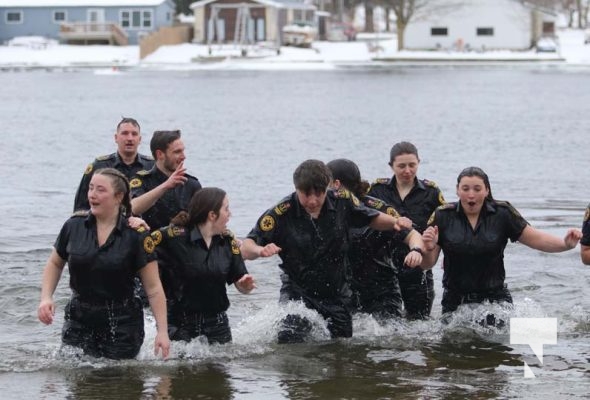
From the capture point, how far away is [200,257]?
33.1 ft

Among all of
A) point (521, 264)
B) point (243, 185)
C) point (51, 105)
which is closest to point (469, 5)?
point (51, 105)

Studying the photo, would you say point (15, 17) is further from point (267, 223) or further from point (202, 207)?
point (202, 207)

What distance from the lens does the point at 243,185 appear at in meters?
27.5

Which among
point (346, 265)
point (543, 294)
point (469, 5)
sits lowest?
point (543, 294)

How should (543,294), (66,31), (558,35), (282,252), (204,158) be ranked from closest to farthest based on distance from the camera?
1. (282,252)
2. (543,294)
3. (204,158)
4. (66,31)
5. (558,35)

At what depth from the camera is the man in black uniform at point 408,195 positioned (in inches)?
462

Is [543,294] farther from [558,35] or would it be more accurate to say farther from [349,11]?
[349,11]

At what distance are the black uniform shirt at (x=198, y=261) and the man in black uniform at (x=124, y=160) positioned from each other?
1.99 meters

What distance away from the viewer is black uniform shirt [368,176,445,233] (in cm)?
1198

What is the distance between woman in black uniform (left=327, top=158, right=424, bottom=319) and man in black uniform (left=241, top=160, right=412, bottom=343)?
0.46 metres

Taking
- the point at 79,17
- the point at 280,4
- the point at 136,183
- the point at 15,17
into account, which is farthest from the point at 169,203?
the point at 15,17

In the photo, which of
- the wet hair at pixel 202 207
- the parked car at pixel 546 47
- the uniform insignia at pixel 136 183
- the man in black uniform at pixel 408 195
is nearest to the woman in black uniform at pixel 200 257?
the wet hair at pixel 202 207

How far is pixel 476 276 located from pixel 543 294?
4163 mm

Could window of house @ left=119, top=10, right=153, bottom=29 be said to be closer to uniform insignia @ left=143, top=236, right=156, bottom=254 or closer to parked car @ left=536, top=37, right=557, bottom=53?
parked car @ left=536, top=37, right=557, bottom=53
